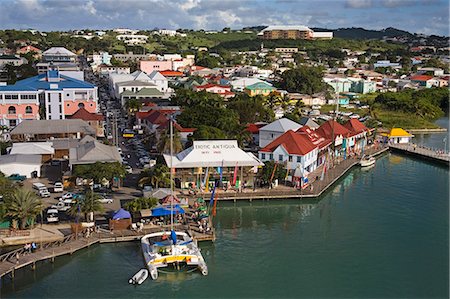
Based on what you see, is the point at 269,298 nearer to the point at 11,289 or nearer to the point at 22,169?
the point at 11,289

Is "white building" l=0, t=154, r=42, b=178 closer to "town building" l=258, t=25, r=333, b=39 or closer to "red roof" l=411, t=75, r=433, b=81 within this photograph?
"red roof" l=411, t=75, r=433, b=81

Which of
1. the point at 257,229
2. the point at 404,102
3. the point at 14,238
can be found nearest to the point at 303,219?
the point at 257,229

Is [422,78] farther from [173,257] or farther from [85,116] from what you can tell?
[173,257]

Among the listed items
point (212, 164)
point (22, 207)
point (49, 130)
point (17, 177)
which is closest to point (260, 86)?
point (49, 130)

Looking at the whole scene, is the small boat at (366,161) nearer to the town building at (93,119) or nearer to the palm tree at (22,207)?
the town building at (93,119)

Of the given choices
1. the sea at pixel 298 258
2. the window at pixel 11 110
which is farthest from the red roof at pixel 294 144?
the window at pixel 11 110
